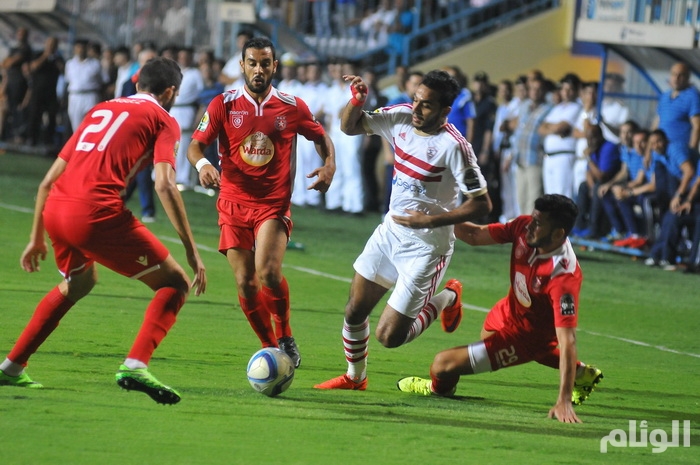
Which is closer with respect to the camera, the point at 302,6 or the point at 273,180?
the point at 273,180

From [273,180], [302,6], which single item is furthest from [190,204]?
[273,180]

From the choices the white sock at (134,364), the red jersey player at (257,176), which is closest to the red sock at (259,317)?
the red jersey player at (257,176)

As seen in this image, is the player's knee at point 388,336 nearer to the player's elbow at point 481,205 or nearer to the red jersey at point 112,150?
the player's elbow at point 481,205

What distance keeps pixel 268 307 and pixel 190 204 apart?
12.1m

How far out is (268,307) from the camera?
Answer: 8.38 m

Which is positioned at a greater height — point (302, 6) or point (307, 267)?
point (302, 6)

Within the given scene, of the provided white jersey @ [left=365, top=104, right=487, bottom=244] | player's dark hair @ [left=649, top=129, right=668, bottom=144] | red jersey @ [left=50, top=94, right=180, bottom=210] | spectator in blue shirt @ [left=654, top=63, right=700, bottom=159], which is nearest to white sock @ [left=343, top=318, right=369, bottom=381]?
white jersey @ [left=365, top=104, right=487, bottom=244]

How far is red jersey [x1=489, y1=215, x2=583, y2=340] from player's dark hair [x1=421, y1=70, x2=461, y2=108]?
868mm

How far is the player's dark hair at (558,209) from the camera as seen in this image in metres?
7.22

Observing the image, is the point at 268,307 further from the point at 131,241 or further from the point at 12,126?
the point at 12,126

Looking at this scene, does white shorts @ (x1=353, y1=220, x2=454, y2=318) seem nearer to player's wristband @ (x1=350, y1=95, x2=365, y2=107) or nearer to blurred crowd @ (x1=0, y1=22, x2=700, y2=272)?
player's wristband @ (x1=350, y1=95, x2=365, y2=107)

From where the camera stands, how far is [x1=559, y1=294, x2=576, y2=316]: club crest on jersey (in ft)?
23.4

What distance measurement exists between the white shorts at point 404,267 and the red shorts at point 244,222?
0.77 metres

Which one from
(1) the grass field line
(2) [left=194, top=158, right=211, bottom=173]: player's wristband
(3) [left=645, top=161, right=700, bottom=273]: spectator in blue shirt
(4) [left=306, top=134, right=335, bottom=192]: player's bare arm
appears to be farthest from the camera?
(3) [left=645, top=161, right=700, bottom=273]: spectator in blue shirt
